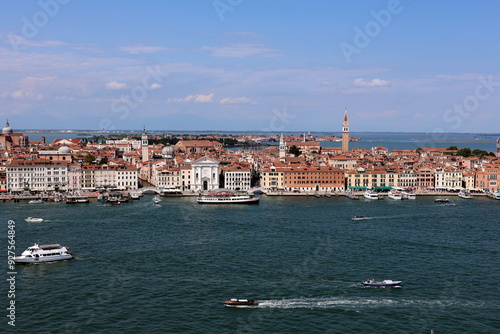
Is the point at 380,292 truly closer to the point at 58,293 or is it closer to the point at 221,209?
the point at 58,293

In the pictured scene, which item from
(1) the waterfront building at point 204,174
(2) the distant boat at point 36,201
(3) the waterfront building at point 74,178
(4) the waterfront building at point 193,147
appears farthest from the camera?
(4) the waterfront building at point 193,147

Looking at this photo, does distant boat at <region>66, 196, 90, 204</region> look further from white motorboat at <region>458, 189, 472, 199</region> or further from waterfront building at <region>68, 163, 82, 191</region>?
white motorboat at <region>458, 189, 472, 199</region>

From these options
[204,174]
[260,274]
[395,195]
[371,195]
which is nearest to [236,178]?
[204,174]

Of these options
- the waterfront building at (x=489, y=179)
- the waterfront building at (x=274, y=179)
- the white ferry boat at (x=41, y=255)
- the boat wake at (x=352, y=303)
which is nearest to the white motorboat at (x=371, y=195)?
the waterfront building at (x=274, y=179)

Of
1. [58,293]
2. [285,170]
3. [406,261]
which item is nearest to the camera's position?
[58,293]

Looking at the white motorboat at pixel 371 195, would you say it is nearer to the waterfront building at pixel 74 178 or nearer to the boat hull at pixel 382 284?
the waterfront building at pixel 74 178

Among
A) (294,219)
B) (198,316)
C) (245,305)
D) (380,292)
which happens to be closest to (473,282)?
(380,292)

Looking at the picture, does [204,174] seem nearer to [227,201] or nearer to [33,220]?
[227,201]
